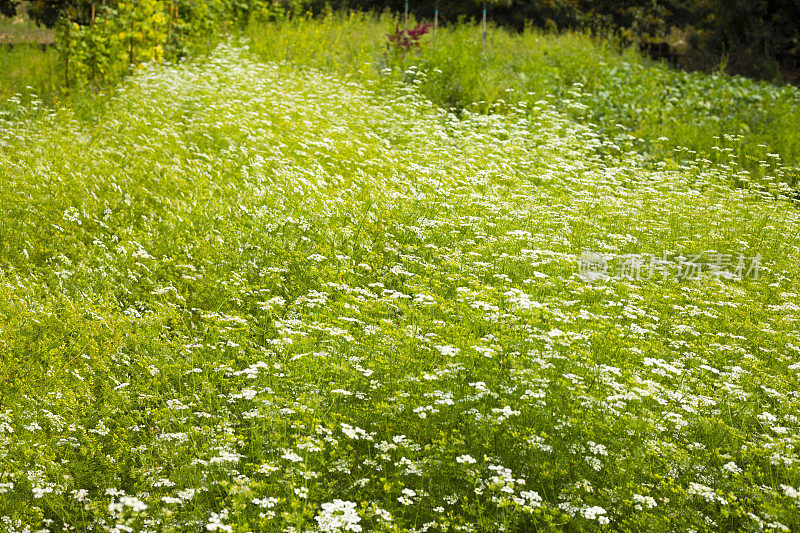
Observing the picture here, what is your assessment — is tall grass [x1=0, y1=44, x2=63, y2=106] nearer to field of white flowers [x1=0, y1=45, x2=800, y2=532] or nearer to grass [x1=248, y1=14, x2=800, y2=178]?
field of white flowers [x1=0, y1=45, x2=800, y2=532]

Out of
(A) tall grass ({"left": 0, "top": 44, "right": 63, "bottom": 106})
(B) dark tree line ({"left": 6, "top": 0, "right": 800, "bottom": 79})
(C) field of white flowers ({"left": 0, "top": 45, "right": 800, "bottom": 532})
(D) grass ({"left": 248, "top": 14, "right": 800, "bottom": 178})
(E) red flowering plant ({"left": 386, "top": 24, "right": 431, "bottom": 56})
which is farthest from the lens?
(B) dark tree line ({"left": 6, "top": 0, "right": 800, "bottom": 79})

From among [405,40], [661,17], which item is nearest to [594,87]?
[405,40]

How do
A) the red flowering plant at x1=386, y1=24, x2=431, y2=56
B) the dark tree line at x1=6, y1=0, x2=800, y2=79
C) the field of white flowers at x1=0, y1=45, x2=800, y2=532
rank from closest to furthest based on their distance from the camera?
the field of white flowers at x1=0, y1=45, x2=800, y2=532 → the red flowering plant at x1=386, y1=24, x2=431, y2=56 → the dark tree line at x1=6, y1=0, x2=800, y2=79

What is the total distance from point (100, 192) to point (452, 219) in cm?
347

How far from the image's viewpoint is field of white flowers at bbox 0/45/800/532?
339 cm

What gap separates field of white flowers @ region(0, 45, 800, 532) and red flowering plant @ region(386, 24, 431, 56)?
234 inches

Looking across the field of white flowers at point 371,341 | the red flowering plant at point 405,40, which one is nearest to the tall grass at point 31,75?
the field of white flowers at point 371,341

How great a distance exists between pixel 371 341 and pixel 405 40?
1063 centimetres

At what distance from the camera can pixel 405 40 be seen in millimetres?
13633

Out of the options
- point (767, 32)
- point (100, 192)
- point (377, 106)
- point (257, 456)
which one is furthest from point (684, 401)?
point (767, 32)

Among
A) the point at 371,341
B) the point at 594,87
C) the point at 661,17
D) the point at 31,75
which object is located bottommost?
the point at 371,341

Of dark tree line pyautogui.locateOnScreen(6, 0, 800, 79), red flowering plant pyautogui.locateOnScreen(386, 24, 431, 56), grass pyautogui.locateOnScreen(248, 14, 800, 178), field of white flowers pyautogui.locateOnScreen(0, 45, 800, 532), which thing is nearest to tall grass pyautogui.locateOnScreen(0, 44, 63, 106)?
dark tree line pyautogui.locateOnScreen(6, 0, 800, 79)

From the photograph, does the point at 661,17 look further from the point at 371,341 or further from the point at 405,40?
the point at 371,341

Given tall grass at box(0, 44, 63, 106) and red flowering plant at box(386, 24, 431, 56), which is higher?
red flowering plant at box(386, 24, 431, 56)
